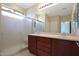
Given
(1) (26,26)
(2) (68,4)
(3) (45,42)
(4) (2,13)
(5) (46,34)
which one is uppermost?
(2) (68,4)

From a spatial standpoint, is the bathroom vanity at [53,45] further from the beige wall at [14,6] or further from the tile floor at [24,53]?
the beige wall at [14,6]

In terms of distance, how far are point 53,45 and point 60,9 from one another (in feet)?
2.01

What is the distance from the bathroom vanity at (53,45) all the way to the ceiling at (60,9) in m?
0.38

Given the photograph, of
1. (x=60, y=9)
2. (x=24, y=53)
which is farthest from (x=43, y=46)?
(x=60, y=9)

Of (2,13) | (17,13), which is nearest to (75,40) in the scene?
(17,13)

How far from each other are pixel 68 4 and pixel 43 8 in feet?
1.38

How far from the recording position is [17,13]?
2021 mm

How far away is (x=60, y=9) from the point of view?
1982mm

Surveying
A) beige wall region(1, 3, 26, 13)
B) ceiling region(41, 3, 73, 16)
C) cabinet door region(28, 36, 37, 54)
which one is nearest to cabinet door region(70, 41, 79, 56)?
ceiling region(41, 3, 73, 16)

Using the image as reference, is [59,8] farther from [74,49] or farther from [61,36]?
[74,49]

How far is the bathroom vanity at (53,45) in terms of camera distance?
5.94ft

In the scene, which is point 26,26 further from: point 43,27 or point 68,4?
point 68,4

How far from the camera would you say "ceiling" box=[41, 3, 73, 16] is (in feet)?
6.40

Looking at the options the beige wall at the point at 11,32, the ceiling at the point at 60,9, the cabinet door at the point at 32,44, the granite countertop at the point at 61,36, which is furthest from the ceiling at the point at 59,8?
the cabinet door at the point at 32,44
